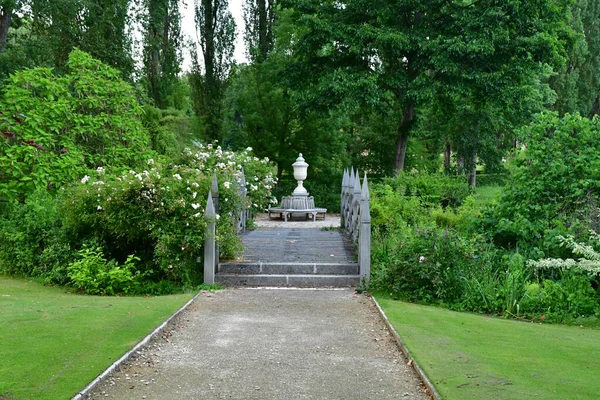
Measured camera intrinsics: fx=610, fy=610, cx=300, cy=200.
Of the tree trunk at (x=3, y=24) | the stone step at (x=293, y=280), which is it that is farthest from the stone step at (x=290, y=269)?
the tree trunk at (x=3, y=24)

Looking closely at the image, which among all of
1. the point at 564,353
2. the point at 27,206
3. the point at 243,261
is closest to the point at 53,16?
the point at 27,206

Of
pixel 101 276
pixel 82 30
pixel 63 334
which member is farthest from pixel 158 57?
pixel 63 334

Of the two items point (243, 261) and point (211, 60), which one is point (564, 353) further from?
point (211, 60)

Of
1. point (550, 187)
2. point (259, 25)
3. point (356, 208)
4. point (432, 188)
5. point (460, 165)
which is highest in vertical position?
point (259, 25)

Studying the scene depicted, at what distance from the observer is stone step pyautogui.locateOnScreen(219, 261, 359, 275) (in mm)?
11258

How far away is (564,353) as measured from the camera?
6.42 metres

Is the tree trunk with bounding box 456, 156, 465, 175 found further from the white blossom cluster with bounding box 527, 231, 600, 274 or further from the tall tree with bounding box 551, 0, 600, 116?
the white blossom cluster with bounding box 527, 231, 600, 274

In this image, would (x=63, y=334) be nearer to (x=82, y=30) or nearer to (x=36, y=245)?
(x=36, y=245)

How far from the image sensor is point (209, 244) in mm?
10680

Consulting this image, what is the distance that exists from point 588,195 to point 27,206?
1076 cm

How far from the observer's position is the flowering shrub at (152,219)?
1048cm

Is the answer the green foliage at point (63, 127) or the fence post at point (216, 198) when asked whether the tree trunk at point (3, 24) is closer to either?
the green foliage at point (63, 127)

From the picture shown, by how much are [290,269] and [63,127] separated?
7156 millimetres

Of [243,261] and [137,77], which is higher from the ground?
[137,77]
